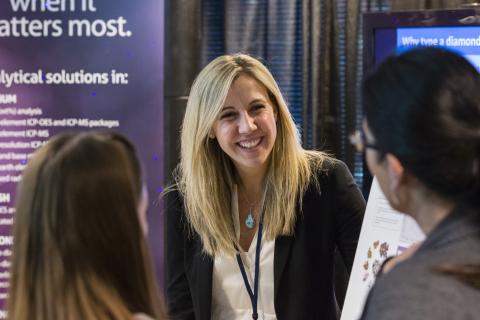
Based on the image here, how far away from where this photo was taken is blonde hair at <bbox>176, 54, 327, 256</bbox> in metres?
2.34

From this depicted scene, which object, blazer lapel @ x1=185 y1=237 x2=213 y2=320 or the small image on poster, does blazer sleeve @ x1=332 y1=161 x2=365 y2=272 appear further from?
blazer lapel @ x1=185 y1=237 x2=213 y2=320

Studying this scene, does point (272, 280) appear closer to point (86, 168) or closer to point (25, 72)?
point (86, 168)

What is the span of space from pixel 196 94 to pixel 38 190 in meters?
1.27

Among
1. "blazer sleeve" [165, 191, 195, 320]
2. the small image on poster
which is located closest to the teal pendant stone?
"blazer sleeve" [165, 191, 195, 320]

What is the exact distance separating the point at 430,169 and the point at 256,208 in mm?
1357

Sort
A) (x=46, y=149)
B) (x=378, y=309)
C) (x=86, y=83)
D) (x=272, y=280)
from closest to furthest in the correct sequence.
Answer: (x=378, y=309) → (x=46, y=149) → (x=272, y=280) → (x=86, y=83)

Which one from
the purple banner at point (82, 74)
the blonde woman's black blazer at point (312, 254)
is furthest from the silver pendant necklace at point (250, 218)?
the purple banner at point (82, 74)

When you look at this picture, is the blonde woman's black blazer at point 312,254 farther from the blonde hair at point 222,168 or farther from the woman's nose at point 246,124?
the woman's nose at point 246,124

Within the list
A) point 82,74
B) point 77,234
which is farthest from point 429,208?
point 82,74

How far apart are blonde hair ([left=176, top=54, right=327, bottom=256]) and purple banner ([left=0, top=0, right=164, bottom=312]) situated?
111cm

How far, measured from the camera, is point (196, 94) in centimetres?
237

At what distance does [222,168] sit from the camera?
8.11 feet

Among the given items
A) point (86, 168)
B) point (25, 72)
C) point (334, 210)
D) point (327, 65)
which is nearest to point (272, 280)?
point (334, 210)

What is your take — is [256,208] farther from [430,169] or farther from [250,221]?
[430,169]
